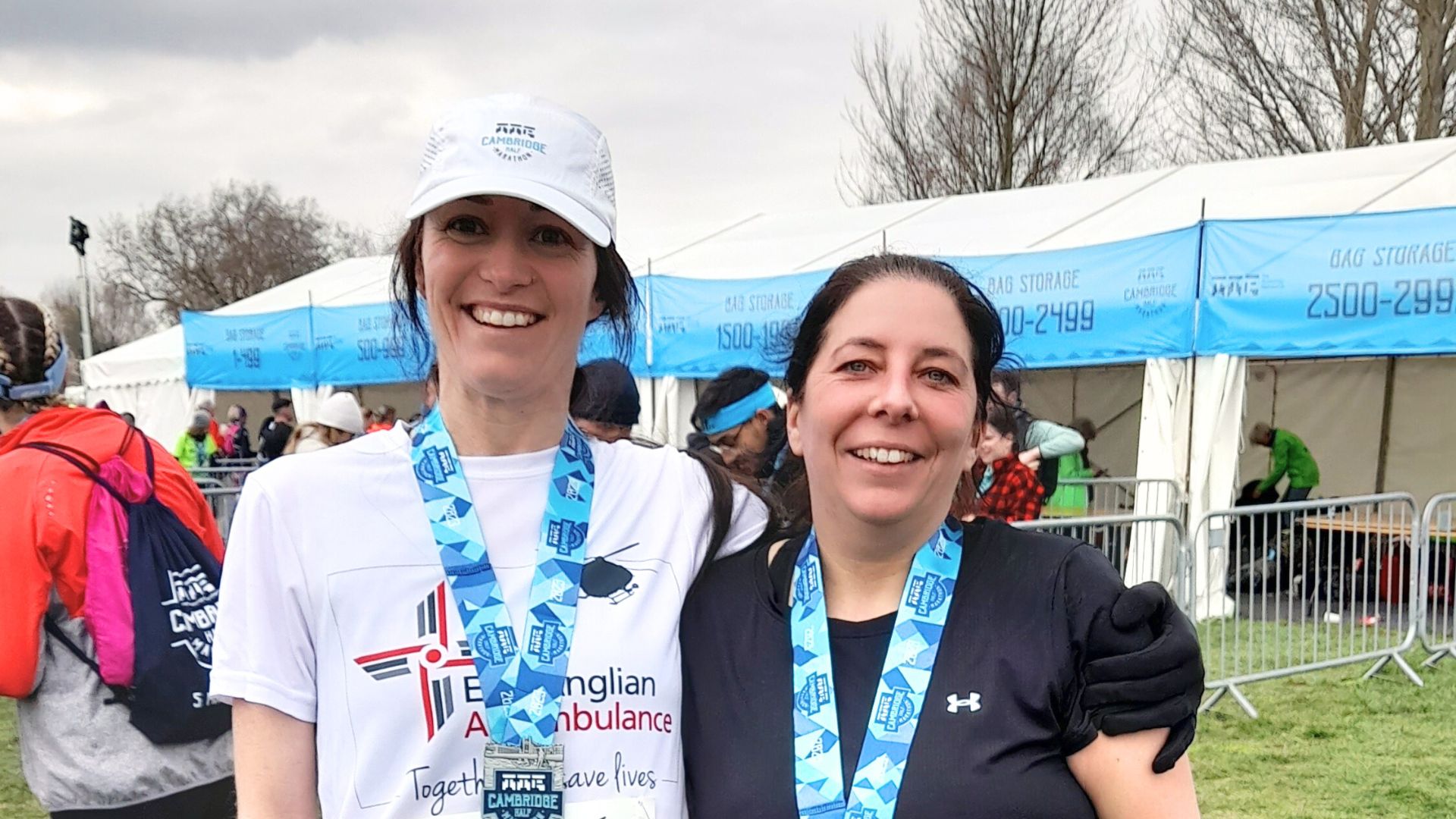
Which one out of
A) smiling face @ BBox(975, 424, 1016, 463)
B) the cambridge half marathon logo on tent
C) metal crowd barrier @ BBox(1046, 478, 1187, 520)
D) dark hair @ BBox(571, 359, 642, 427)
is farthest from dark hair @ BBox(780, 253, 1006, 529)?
the cambridge half marathon logo on tent

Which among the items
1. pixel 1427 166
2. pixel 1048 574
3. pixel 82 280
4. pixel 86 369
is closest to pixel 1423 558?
pixel 1427 166

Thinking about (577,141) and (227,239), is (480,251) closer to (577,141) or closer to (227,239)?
(577,141)

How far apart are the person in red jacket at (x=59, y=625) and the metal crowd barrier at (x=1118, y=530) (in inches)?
144

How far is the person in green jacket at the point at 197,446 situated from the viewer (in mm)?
14734

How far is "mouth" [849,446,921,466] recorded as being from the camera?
1.63m

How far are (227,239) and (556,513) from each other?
47.0m

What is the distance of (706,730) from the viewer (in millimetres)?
1626

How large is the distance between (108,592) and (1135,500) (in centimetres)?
925

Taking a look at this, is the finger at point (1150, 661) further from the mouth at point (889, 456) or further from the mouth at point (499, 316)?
the mouth at point (499, 316)

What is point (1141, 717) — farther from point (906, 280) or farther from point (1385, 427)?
point (1385, 427)

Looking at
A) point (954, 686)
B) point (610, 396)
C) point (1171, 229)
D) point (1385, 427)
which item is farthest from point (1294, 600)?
point (954, 686)

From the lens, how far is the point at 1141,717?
147 centimetres

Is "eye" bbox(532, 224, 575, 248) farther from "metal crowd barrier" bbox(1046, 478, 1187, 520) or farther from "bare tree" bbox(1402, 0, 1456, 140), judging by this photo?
"bare tree" bbox(1402, 0, 1456, 140)

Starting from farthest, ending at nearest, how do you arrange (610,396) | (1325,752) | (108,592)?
(1325,752) → (610,396) → (108,592)
